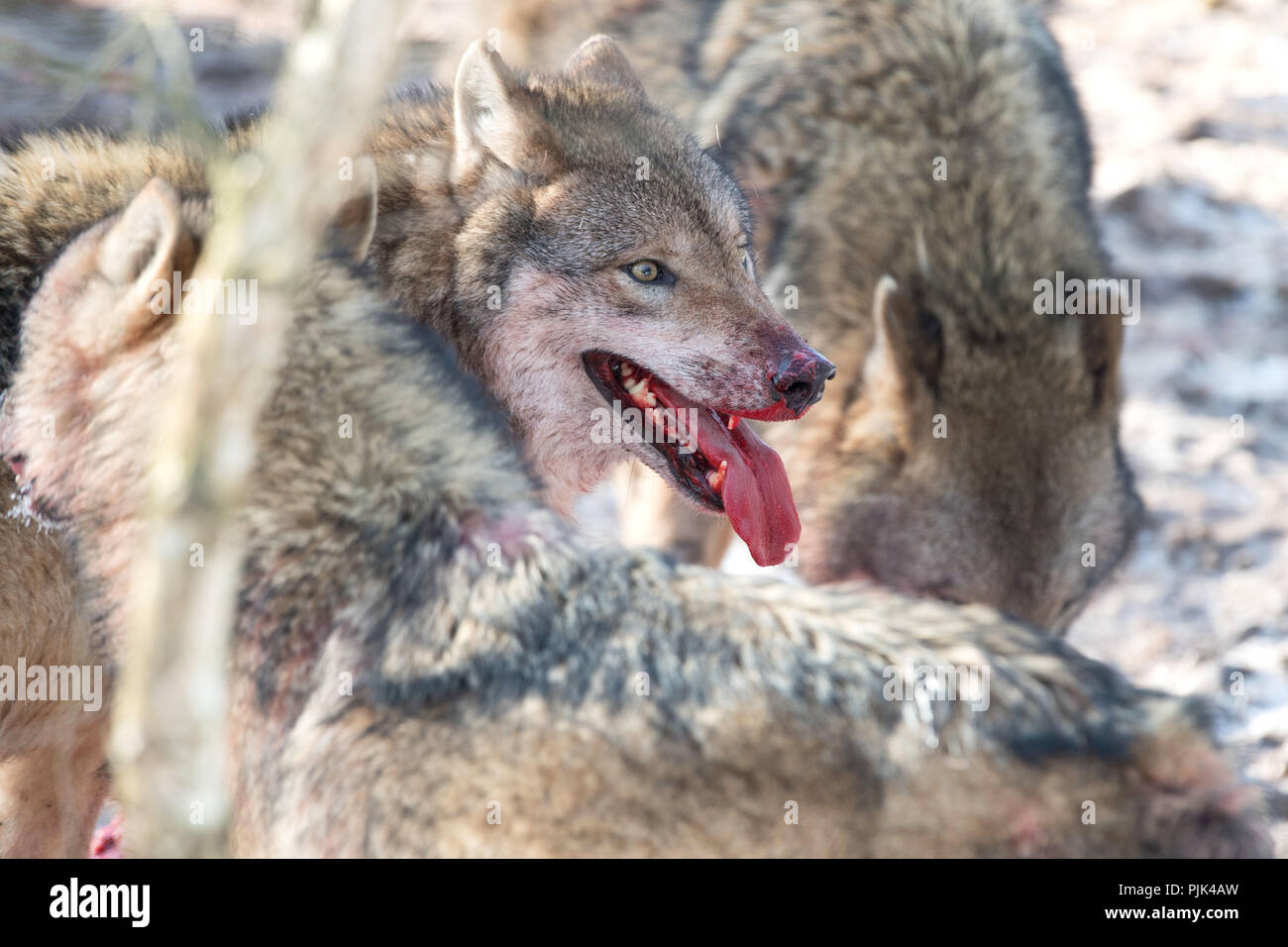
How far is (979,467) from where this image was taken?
4.60 meters

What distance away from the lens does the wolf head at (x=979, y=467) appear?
455cm

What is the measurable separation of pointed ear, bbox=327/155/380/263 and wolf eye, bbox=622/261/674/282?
2.45ft

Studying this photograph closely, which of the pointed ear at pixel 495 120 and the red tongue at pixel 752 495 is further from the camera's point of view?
the red tongue at pixel 752 495

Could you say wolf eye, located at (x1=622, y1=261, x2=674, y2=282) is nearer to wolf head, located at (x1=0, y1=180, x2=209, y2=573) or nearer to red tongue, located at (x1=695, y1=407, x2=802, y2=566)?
red tongue, located at (x1=695, y1=407, x2=802, y2=566)

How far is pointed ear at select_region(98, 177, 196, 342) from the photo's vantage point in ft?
10.2

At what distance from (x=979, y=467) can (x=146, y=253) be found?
9.17 feet

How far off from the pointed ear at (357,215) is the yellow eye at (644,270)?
758 millimetres

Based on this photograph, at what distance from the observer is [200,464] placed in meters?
2.21

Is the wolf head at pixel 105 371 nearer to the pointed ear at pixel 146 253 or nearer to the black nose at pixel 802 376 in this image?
the pointed ear at pixel 146 253

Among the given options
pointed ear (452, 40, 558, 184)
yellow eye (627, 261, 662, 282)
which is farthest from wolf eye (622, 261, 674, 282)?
pointed ear (452, 40, 558, 184)

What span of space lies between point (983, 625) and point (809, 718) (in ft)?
1.88
